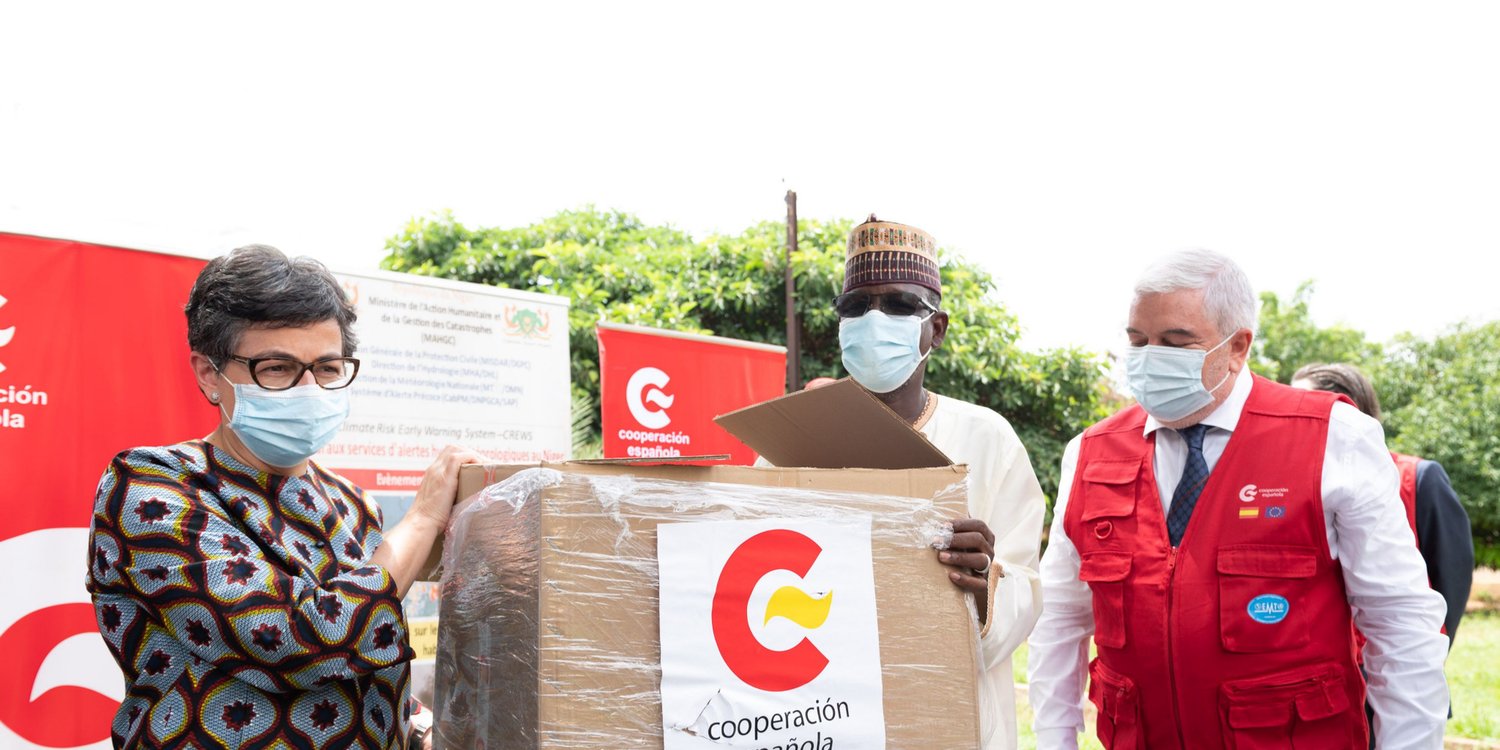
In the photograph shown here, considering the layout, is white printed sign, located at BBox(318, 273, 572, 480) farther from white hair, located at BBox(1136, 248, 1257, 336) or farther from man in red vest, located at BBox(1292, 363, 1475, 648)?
man in red vest, located at BBox(1292, 363, 1475, 648)

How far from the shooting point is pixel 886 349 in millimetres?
2664

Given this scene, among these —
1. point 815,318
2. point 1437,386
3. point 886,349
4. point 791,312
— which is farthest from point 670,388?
point 1437,386

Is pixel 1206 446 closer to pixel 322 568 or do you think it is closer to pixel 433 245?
pixel 322 568

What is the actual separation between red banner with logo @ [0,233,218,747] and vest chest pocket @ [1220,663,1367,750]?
10.6 ft

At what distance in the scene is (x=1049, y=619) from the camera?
2844mm

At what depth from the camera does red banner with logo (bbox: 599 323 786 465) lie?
17.2 ft

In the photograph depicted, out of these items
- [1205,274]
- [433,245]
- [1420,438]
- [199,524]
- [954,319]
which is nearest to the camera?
[199,524]

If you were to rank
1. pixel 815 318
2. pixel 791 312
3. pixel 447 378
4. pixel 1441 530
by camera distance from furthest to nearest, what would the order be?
pixel 815 318, pixel 791 312, pixel 447 378, pixel 1441 530

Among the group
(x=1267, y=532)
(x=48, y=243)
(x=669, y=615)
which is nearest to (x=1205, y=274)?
(x=1267, y=532)

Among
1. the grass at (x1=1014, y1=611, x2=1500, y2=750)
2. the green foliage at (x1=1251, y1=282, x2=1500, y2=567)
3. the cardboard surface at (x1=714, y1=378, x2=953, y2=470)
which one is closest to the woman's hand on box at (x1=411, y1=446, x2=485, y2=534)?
the cardboard surface at (x1=714, y1=378, x2=953, y2=470)

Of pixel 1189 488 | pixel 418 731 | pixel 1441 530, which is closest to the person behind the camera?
pixel 418 731

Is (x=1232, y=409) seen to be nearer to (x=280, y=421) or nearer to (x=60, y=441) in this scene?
(x=280, y=421)

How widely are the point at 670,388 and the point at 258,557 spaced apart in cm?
387

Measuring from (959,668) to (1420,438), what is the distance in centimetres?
2314
